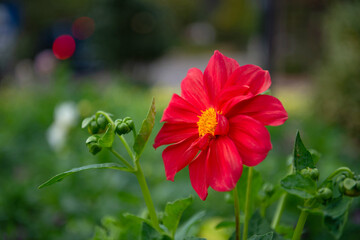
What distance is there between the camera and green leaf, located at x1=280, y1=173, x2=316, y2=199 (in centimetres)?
54

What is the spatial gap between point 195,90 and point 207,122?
0.21ft

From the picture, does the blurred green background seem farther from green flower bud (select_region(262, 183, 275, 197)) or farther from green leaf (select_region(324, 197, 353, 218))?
green leaf (select_region(324, 197, 353, 218))

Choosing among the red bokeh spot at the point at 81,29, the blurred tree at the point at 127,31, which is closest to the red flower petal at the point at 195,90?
the blurred tree at the point at 127,31

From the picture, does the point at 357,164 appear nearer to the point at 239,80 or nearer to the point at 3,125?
the point at 239,80

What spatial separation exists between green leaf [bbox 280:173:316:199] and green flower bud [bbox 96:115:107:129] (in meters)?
0.28

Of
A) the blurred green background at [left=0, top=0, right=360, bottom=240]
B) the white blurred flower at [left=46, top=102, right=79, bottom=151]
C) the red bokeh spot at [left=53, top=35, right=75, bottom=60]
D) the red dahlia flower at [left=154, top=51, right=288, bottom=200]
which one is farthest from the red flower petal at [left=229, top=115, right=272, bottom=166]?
the red bokeh spot at [left=53, top=35, right=75, bottom=60]

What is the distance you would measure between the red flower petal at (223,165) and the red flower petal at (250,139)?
0.01 meters

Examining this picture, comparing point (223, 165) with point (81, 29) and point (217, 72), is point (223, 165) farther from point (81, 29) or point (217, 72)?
point (81, 29)

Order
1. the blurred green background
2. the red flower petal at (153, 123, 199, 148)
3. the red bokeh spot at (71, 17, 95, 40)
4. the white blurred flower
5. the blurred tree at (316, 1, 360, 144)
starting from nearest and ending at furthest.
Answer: the red flower petal at (153, 123, 199, 148)
the blurred green background
the white blurred flower
the blurred tree at (316, 1, 360, 144)
the red bokeh spot at (71, 17, 95, 40)

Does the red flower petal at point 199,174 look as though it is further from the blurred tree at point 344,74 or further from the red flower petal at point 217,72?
the blurred tree at point 344,74

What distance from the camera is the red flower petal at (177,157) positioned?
0.57m

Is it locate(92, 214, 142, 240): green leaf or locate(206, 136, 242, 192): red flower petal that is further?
locate(92, 214, 142, 240): green leaf

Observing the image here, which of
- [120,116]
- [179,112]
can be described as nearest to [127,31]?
[120,116]

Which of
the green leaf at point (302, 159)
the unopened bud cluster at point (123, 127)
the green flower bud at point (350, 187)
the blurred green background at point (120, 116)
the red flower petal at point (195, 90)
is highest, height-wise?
the red flower petal at point (195, 90)
